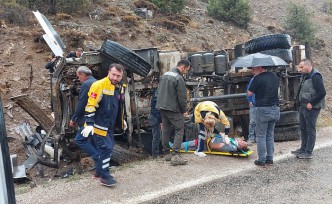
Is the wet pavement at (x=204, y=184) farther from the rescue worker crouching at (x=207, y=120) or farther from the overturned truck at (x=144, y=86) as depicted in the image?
the overturned truck at (x=144, y=86)

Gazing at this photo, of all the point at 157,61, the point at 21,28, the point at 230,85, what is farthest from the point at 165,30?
the point at 157,61

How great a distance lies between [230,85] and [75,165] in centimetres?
436

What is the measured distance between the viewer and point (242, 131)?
9.91m

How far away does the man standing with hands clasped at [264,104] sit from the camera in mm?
6156

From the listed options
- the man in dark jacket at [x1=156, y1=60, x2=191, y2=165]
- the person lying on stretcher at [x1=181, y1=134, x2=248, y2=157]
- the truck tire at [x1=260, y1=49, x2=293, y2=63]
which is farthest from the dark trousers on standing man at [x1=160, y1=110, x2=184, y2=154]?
the truck tire at [x1=260, y1=49, x2=293, y2=63]

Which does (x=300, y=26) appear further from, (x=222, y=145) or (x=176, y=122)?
(x=176, y=122)

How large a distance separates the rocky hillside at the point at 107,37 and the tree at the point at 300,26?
78 centimetres

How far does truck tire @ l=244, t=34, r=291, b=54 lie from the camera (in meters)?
9.45

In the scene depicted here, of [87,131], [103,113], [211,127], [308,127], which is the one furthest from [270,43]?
[87,131]

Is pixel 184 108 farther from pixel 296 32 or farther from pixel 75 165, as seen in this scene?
pixel 296 32

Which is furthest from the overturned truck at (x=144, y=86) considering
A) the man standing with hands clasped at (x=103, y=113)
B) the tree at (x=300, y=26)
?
the tree at (x=300, y=26)

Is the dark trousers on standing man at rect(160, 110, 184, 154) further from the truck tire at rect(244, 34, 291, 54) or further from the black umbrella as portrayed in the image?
the truck tire at rect(244, 34, 291, 54)

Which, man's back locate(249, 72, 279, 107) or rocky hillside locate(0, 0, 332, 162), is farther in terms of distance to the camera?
rocky hillside locate(0, 0, 332, 162)

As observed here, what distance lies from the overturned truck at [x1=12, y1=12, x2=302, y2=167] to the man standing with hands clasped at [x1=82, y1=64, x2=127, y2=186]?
207 cm
